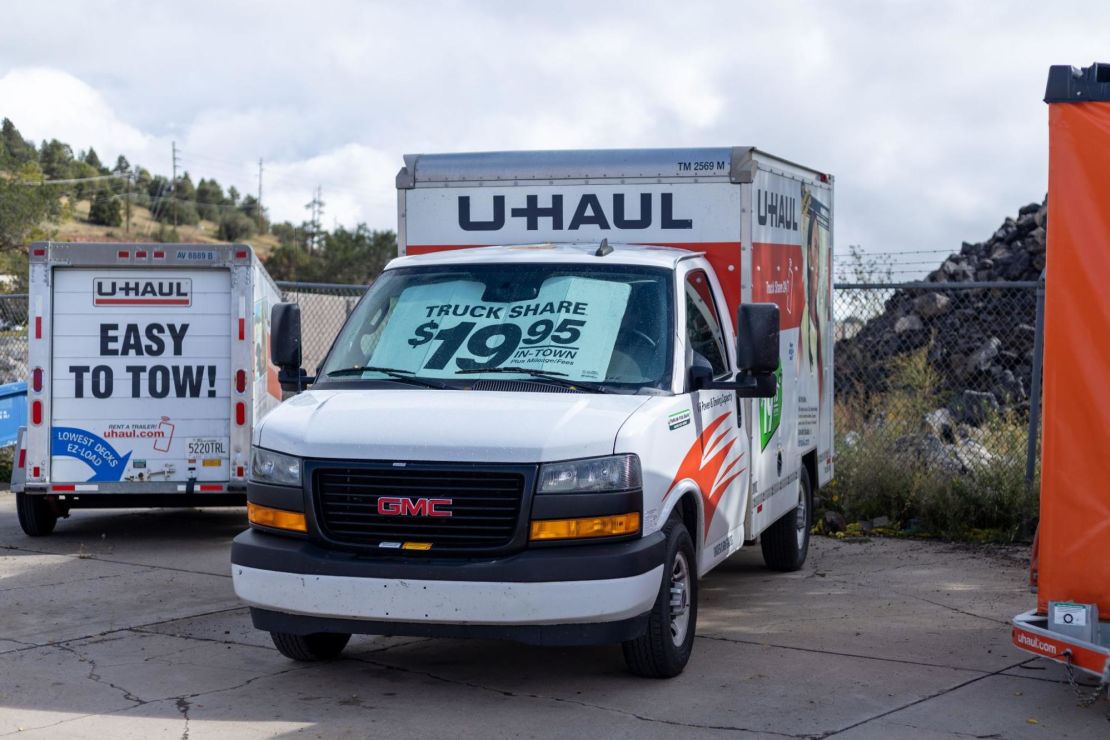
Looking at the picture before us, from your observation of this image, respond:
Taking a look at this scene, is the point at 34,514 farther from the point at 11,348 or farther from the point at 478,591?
the point at 11,348

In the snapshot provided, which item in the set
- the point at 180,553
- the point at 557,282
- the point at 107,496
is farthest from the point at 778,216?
the point at 107,496

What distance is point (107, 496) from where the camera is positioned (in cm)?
1165

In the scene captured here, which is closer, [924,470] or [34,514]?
[34,514]

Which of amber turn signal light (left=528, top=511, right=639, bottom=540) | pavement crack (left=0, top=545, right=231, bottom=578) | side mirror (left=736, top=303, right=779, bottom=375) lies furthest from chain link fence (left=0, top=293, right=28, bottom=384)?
amber turn signal light (left=528, top=511, right=639, bottom=540)

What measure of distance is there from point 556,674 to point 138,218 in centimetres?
7921

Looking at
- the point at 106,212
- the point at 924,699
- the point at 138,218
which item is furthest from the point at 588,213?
the point at 138,218

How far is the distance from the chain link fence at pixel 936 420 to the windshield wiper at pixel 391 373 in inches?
234

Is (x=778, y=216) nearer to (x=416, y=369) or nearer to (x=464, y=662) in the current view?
(x=416, y=369)

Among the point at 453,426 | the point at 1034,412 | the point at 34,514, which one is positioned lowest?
the point at 34,514

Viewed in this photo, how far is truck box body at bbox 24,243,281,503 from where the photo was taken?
11.4 meters

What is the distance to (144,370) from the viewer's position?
11.5m

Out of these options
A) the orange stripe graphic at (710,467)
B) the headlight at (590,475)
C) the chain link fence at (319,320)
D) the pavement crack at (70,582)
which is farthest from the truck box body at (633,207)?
the chain link fence at (319,320)

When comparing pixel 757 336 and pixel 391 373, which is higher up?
pixel 757 336

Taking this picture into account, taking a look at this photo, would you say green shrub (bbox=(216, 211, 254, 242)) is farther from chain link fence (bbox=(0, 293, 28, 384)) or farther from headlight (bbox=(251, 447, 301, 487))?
headlight (bbox=(251, 447, 301, 487))
